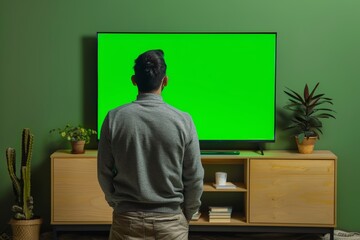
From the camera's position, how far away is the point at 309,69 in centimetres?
461

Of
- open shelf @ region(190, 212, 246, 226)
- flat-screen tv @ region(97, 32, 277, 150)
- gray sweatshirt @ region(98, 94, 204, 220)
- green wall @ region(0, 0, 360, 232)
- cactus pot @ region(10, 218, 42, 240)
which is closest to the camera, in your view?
gray sweatshirt @ region(98, 94, 204, 220)

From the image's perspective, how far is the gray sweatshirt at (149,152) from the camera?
2158mm

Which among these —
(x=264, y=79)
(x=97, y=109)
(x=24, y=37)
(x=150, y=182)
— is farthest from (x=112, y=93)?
(x=150, y=182)

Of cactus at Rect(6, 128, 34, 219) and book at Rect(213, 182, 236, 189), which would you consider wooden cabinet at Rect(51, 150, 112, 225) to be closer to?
cactus at Rect(6, 128, 34, 219)

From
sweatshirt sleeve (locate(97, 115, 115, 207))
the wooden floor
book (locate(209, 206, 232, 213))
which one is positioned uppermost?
sweatshirt sleeve (locate(97, 115, 115, 207))

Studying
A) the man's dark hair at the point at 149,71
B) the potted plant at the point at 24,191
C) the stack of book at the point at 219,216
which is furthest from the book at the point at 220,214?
the man's dark hair at the point at 149,71

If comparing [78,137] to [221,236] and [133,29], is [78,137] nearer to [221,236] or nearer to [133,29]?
Answer: [133,29]

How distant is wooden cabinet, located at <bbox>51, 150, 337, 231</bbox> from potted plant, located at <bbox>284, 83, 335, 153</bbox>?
0.39 ft

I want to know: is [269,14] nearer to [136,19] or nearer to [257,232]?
[136,19]

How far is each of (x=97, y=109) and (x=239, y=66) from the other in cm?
112

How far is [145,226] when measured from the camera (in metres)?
2.18

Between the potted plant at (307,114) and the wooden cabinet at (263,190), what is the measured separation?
4.6 inches

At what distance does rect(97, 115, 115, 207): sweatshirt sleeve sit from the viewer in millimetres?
2230

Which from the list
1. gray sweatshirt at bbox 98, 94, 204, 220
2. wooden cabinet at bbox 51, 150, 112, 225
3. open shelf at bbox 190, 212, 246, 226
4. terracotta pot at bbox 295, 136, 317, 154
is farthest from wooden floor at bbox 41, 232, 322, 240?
gray sweatshirt at bbox 98, 94, 204, 220
